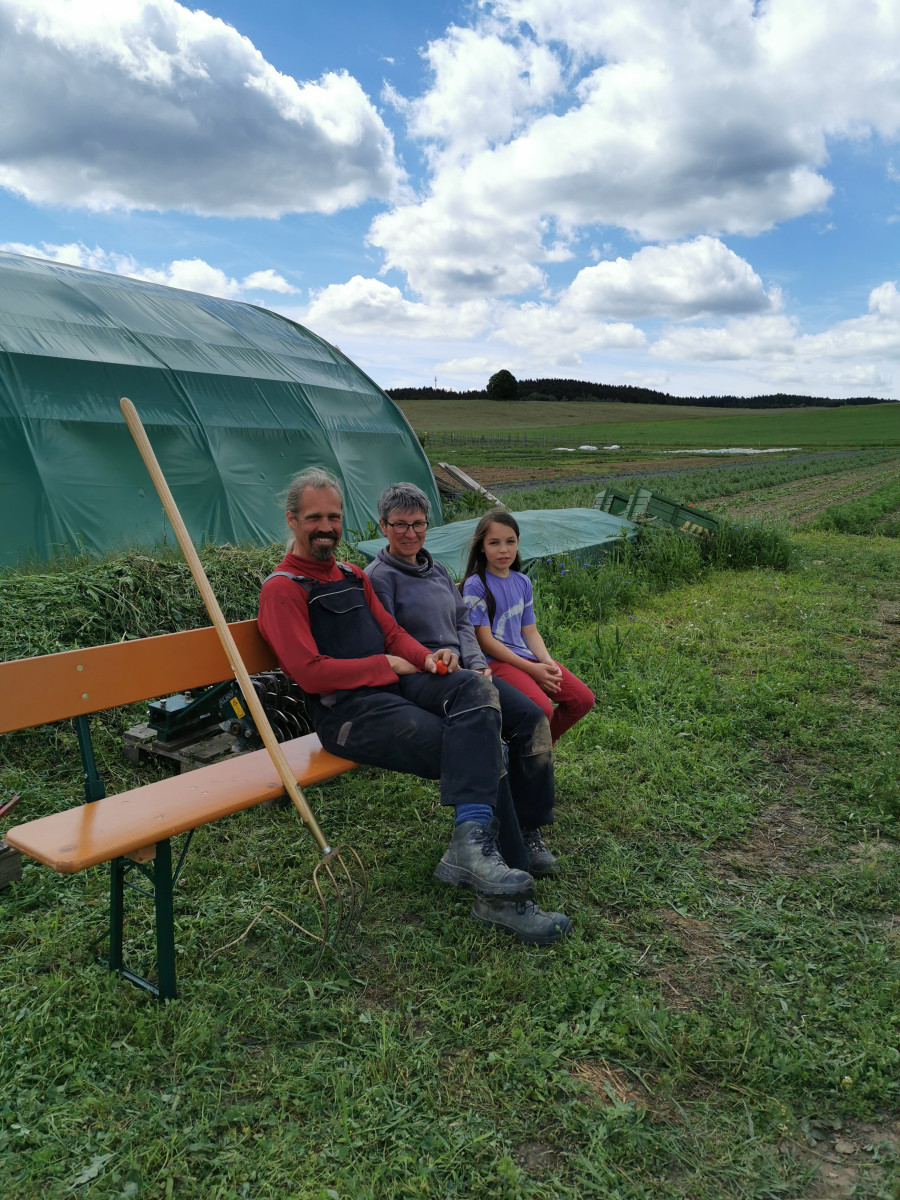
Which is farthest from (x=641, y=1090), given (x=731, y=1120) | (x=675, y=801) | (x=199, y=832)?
(x=199, y=832)

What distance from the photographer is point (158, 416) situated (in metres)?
8.48

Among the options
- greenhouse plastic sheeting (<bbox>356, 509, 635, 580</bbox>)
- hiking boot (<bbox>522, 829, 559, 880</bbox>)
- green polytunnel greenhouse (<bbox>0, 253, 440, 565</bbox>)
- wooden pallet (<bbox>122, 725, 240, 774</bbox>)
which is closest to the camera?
hiking boot (<bbox>522, 829, 559, 880</bbox>)

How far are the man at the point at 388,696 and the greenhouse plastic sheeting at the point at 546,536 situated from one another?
3724mm

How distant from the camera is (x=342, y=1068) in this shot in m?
2.22

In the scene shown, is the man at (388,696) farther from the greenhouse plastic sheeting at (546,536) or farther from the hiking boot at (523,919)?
the greenhouse plastic sheeting at (546,536)

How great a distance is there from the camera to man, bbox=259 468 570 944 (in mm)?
2840

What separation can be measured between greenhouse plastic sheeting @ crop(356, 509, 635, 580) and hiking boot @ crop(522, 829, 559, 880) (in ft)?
12.9

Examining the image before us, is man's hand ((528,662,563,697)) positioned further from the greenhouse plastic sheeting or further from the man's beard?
the greenhouse plastic sheeting

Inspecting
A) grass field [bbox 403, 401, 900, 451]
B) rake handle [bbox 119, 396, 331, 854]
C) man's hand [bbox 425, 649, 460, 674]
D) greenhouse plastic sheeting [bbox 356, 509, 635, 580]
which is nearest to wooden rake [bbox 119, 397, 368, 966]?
rake handle [bbox 119, 396, 331, 854]

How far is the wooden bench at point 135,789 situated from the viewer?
8.02 ft

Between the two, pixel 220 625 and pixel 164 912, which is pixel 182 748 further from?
pixel 164 912

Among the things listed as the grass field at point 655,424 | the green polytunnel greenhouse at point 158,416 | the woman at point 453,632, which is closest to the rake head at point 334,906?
the woman at point 453,632

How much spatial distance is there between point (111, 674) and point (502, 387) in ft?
271

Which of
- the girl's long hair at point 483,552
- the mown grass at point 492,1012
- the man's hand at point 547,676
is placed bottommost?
the mown grass at point 492,1012
